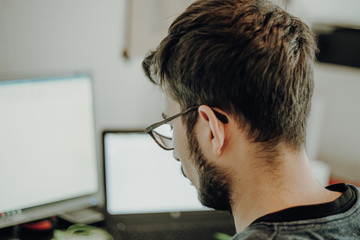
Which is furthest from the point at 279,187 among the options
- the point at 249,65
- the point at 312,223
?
the point at 249,65

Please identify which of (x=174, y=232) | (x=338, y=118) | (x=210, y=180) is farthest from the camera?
(x=338, y=118)

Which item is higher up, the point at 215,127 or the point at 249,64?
the point at 249,64

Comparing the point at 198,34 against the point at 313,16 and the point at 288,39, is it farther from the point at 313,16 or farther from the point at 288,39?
the point at 313,16

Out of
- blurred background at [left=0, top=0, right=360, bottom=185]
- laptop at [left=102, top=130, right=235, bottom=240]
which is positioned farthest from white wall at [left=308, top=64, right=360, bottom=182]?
laptop at [left=102, top=130, right=235, bottom=240]

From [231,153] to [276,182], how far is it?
92 millimetres

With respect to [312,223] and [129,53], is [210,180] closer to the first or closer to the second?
[312,223]

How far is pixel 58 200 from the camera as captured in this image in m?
1.27

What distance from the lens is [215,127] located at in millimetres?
765

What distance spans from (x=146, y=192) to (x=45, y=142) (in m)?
0.36

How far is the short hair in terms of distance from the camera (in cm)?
74

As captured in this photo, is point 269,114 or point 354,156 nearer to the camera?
point 269,114

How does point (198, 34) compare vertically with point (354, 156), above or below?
above

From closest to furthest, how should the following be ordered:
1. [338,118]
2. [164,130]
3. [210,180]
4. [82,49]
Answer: [210,180], [164,130], [82,49], [338,118]

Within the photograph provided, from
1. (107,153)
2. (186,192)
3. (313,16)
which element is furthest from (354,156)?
(107,153)
